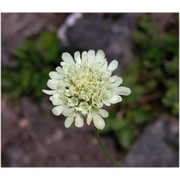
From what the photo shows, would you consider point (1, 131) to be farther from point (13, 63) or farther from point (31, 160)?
point (13, 63)

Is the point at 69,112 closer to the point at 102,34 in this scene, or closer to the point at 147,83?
the point at 147,83

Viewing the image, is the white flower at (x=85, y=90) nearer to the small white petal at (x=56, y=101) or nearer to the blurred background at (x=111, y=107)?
the small white petal at (x=56, y=101)

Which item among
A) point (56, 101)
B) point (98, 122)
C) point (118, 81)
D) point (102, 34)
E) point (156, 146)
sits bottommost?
point (156, 146)

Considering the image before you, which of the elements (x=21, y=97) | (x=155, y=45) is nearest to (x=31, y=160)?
(x=21, y=97)

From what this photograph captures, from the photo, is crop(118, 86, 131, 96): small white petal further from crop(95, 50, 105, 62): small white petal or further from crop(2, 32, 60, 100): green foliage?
crop(2, 32, 60, 100): green foliage

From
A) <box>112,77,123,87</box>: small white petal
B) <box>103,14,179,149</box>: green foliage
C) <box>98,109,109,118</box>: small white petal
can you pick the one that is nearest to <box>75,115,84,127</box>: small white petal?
<box>98,109,109,118</box>: small white petal

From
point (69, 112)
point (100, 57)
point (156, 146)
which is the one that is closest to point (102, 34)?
point (156, 146)
